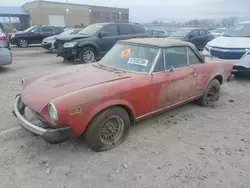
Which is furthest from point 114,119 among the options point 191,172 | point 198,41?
point 198,41

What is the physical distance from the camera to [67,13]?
162 ft

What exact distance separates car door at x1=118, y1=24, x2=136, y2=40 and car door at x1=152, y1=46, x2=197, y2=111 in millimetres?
5986

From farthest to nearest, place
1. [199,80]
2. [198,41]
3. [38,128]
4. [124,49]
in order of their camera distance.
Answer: [198,41]
[199,80]
[124,49]
[38,128]

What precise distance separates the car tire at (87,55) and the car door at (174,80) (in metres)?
5.67

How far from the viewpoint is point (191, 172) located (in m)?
2.90

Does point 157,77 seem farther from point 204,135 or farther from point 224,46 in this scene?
point 224,46

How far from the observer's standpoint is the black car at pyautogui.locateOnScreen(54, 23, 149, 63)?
9219 millimetres

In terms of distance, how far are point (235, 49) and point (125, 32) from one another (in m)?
4.94

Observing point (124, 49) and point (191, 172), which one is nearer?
point (191, 172)

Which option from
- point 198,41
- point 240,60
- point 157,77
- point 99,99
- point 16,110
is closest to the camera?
point 99,99

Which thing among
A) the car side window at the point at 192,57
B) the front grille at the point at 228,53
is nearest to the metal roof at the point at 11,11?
the front grille at the point at 228,53

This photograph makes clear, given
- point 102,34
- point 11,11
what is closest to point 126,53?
point 102,34

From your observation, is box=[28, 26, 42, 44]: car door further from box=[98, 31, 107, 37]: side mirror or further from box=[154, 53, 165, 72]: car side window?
box=[154, 53, 165, 72]: car side window

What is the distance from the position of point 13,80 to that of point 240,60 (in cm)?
696
